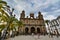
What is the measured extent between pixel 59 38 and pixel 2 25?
14917 mm

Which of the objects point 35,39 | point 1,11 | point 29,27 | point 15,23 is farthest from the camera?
point 29,27

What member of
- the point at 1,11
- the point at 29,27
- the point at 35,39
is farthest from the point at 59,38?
the point at 29,27

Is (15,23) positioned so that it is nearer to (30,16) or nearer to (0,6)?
(0,6)

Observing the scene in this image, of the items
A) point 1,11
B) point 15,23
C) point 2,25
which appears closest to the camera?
point 1,11

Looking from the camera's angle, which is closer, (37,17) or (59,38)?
(59,38)

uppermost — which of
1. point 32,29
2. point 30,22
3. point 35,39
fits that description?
point 30,22

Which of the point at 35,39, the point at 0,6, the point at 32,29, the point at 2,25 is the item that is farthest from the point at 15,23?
→ the point at 32,29

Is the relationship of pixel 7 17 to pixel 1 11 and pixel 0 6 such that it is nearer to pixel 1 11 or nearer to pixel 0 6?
pixel 1 11

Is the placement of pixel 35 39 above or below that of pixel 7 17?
below

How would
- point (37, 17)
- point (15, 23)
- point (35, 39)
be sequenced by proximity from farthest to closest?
point (37, 17) < point (15, 23) < point (35, 39)

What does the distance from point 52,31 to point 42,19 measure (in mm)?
13197

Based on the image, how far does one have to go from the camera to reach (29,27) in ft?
148

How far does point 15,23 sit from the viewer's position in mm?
32594

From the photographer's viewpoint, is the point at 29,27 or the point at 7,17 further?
the point at 29,27
